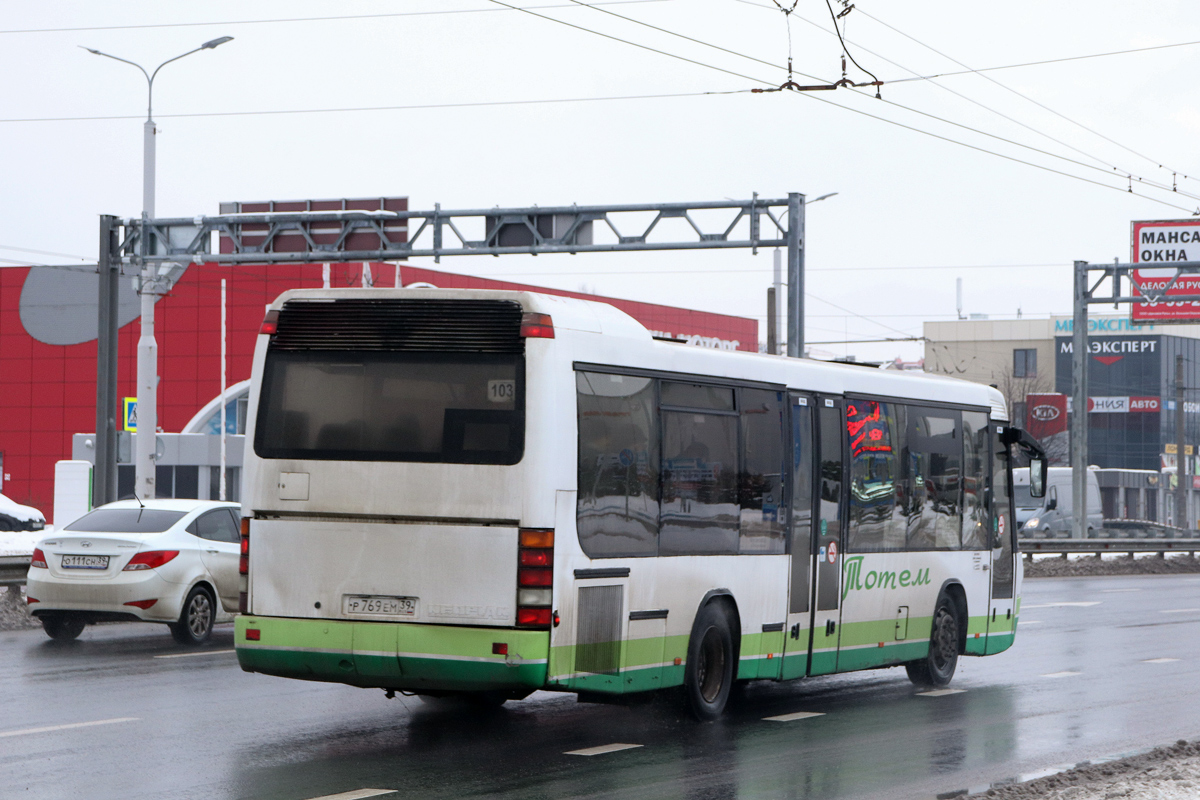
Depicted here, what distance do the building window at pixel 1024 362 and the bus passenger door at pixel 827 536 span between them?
90738 millimetres

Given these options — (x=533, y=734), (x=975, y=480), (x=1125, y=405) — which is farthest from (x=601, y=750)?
(x=1125, y=405)

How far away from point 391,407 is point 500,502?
0.95 metres

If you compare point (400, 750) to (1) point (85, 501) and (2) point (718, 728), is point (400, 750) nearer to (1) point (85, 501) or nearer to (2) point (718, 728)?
(2) point (718, 728)

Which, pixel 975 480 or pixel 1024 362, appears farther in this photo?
pixel 1024 362

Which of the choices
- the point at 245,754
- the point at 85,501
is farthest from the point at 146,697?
the point at 85,501

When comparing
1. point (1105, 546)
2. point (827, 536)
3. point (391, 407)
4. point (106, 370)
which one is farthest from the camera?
point (1105, 546)

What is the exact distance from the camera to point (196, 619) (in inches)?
651

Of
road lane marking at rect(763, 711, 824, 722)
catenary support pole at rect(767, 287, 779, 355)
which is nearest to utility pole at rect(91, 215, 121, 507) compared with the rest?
road lane marking at rect(763, 711, 824, 722)

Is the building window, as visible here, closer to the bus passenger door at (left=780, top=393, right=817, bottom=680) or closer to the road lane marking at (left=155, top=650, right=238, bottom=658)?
the road lane marking at (left=155, top=650, right=238, bottom=658)

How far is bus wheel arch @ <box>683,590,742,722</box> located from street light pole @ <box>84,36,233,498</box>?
18.6m

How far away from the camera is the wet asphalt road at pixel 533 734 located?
8734 mm

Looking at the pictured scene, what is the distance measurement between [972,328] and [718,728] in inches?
3761

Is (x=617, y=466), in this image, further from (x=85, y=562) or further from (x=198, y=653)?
(x=85, y=562)

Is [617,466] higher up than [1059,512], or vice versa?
[617,466]
